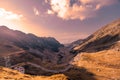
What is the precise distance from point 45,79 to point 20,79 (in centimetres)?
1154

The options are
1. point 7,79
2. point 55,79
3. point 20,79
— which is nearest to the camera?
→ point 7,79

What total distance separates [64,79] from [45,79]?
7.92 meters

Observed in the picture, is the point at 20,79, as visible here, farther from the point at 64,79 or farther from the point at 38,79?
the point at 64,79

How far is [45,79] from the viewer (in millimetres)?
94875

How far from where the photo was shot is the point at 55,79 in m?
93.4

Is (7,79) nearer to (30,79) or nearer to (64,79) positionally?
(30,79)

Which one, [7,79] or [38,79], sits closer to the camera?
[7,79]

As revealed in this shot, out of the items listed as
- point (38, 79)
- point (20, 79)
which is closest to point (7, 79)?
point (20, 79)

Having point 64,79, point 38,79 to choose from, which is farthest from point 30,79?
point 64,79

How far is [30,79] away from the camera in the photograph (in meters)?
90.8

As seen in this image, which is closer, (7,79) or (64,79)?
(7,79)

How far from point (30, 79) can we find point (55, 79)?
29.6ft

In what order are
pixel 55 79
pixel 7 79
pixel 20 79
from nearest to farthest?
pixel 7 79 < pixel 20 79 < pixel 55 79

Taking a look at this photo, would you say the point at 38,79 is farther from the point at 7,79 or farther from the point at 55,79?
the point at 7,79
